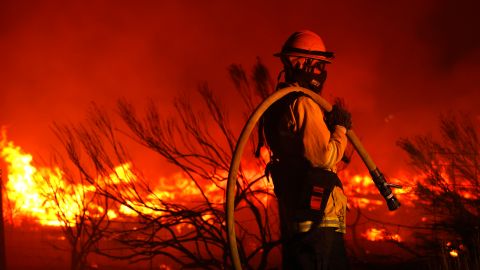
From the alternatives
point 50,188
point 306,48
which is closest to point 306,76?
point 306,48

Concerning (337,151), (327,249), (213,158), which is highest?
(213,158)

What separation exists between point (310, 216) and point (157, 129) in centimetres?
724

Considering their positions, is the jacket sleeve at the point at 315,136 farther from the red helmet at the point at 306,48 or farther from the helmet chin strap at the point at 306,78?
the red helmet at the point at 306,48

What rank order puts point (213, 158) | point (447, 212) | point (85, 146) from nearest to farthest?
1. point (85, 146)
2. point (213, 158)
3. point (447, 212)

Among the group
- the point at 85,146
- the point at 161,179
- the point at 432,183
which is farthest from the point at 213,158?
the point at 161,179

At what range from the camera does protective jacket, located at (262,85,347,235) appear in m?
3.68

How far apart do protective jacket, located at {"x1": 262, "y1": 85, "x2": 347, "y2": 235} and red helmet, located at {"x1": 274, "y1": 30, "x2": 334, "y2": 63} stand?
1.20ft

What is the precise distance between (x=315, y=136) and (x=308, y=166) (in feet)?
0.75

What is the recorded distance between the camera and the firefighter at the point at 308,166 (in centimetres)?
369

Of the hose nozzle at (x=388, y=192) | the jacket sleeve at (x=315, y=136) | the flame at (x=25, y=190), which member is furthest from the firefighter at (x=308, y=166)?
the flame at (x=25, y=190)

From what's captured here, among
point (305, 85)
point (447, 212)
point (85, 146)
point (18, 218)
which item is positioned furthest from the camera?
point (18, 218)

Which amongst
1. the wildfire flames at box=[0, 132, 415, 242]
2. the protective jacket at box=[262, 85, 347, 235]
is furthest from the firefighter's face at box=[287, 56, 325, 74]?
the wildfire flames at box=[0, 132, 415, 242]

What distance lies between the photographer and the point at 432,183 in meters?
10.7

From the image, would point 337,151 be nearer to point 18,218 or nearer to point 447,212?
point 447,212
